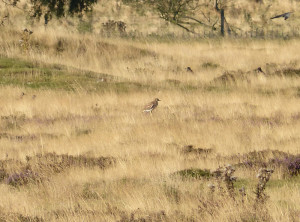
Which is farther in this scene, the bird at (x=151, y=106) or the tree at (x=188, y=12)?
the tree at (x=188, y=12)

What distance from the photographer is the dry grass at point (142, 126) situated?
29.7ft

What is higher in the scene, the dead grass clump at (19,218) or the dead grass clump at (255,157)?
the dead grass clump at (255,157)

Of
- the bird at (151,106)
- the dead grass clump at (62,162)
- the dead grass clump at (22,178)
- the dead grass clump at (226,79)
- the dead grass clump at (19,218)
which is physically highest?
the dead grass clump at (226,79)

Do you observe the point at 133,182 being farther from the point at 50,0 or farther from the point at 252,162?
the point at 50,0

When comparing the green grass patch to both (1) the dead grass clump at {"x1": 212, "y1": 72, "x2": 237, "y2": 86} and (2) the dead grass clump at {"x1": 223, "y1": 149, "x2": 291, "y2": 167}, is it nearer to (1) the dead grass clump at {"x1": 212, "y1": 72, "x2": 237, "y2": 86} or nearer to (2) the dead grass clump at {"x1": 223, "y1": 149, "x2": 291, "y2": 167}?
(1) the dead grass clump at {"x1": 212, "y1": 72, "x2": 237, "y2": 86}

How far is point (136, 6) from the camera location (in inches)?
2515

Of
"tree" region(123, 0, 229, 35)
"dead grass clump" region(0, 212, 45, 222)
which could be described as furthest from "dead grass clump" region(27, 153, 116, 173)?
"tree" region(123, 0, 229, 35)

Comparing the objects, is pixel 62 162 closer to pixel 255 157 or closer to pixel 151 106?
pixel 255 157

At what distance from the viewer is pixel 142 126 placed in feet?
54.7

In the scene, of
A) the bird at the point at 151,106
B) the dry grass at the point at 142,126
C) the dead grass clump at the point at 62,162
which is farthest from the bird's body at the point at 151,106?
the dead grass clump at the point at 62,162

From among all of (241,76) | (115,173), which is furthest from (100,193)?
(241,76)

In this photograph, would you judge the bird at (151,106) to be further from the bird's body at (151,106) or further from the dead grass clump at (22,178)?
the dead grass clump at (22,178)

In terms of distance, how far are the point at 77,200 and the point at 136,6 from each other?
2191 inches

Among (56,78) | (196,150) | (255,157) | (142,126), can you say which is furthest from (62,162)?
(56,78)
